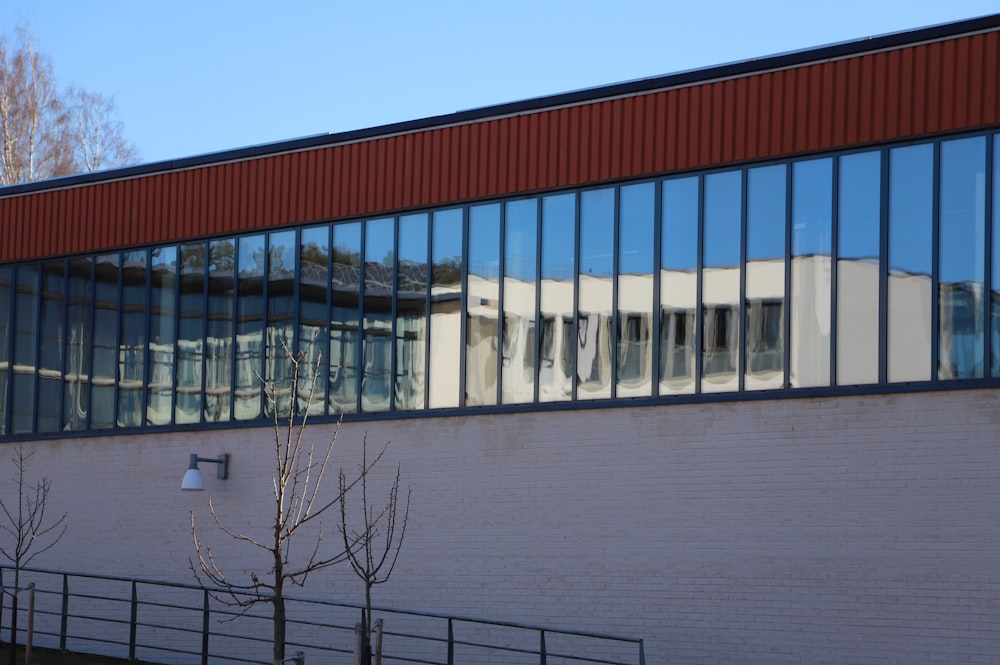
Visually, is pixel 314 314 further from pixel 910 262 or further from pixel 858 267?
pixel 910 262

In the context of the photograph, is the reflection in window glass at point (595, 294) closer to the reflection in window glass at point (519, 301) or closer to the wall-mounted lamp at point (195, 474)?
the reflection in window glass at point (519, 301)

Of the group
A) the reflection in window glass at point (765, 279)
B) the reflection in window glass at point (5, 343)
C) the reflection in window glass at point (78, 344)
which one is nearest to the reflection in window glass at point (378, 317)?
the reflection in window glass at point (765, 279)

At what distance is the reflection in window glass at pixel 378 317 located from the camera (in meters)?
21.2

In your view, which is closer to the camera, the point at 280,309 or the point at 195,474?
the point at 195,474

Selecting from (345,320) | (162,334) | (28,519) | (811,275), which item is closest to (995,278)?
(811,275)

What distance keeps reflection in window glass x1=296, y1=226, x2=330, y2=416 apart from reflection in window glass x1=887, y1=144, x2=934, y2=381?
8719mm

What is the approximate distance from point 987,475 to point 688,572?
3.87 meters

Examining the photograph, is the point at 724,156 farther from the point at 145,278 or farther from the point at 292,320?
the point at 145,278

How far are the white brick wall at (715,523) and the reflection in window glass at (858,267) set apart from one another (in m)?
0.48

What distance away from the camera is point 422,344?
20.9 meters

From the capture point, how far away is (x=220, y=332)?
2302cm

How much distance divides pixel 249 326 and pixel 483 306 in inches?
172

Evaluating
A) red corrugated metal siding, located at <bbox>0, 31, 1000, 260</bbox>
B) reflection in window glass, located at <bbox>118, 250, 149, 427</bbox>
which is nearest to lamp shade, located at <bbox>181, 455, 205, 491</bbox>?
reflection in window glass, located at <bbox>118, 250, 149, 427</bbox>

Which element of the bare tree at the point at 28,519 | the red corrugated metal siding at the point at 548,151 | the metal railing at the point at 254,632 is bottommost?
the metal railing at the point at 254,632
